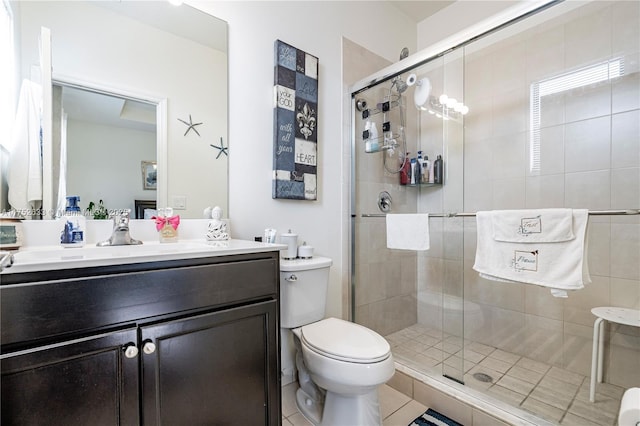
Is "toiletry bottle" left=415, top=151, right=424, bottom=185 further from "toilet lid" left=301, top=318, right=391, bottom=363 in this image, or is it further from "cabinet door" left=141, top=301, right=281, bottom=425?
"cabinet door" left=141, top=301, right=281, bottom=425

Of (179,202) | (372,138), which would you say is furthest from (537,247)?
(179,202)

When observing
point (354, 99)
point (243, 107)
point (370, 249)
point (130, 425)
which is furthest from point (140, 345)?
point (354, 99)

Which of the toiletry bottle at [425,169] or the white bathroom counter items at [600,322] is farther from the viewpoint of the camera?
the toiletry bottle at [425,169]

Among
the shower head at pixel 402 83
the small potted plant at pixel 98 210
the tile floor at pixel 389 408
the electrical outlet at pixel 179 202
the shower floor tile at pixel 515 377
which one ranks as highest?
the shower head at pixel 402 83

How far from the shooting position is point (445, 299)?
2154 mm

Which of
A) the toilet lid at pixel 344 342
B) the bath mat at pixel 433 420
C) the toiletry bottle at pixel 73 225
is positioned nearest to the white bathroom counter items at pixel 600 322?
the bath mat at pixel 433 420

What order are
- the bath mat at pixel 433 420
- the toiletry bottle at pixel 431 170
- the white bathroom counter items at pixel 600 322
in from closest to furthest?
1. the bath mat at pixel 433 420
2. the white bathroom counter items at pixel 600 322
3. the toiletry bottle at pixel 431 170

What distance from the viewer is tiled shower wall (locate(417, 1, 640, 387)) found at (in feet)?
5.47

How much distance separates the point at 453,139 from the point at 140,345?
7.10 ft

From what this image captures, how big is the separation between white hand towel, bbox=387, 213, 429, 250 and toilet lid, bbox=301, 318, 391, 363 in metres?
0.69

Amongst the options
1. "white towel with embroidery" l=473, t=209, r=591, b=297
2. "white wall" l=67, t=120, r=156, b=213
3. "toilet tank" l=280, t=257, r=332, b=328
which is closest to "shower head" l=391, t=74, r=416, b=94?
"white towel with embroidery" l=473, t=209, r=591, b=297

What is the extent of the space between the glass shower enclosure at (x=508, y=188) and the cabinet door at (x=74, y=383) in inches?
59.5

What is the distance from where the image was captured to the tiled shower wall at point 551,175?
167cm

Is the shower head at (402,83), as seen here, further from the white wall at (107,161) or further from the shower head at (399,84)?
the white wall at (107,161)
